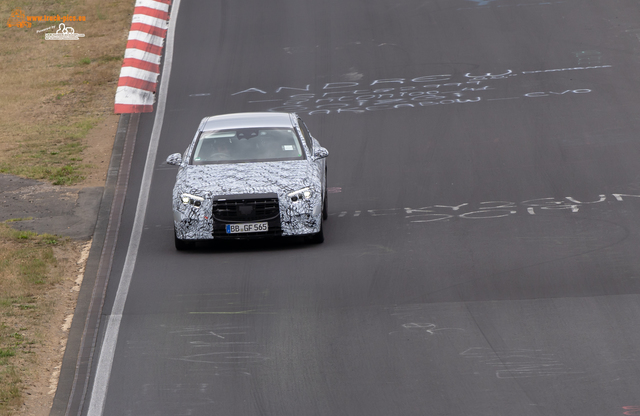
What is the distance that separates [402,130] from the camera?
1816 centimetres

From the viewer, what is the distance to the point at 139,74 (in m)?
22.2

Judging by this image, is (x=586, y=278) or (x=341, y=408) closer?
(x=341, y=408)

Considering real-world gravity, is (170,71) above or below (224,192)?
above

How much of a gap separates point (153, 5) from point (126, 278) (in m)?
16.9

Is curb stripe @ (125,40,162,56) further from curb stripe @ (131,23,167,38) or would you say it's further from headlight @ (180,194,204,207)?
headlight @ (180,194,204,207)

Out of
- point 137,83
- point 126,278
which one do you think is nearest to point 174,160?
point 126,278

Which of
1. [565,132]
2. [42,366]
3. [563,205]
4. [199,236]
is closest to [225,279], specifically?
[199,236]

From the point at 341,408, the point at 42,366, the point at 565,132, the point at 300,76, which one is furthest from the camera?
the point at 300,76

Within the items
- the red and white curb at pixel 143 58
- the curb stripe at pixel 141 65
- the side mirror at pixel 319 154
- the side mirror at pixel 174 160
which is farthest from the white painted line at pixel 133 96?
the side mirror at pixel 319 154

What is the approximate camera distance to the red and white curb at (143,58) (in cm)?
2097

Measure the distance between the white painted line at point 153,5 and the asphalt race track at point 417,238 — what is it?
165cm

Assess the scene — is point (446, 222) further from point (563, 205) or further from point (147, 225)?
point (147, 225)

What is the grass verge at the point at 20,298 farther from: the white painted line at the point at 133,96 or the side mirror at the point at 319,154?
→ the white painted line at the point at 133,96

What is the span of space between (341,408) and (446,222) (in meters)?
6.13
